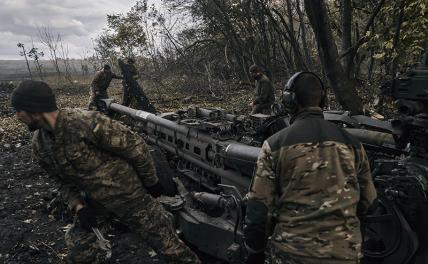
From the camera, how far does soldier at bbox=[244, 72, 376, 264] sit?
7.57 feet

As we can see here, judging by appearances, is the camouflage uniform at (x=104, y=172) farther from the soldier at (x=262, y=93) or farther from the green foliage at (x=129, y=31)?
the green foliage at (x=129, y=31)

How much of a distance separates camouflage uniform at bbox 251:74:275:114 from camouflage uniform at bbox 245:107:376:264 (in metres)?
7.52

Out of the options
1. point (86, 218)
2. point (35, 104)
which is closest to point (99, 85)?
point (86, 218)

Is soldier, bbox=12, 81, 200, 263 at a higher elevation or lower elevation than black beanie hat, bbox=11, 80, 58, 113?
lower

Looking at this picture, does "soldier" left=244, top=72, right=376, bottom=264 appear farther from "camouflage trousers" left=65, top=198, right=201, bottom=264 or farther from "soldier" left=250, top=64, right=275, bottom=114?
"soldier" left=250, top=64, right=275, bottom=114

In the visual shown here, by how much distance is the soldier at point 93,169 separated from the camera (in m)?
3.33

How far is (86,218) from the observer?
3.71 m

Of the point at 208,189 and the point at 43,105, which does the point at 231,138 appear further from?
the point at 43,105

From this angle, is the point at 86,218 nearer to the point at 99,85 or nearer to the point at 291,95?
the point at 291,95

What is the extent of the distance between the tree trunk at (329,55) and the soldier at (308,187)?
9.61 feet

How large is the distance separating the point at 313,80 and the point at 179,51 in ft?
58.7

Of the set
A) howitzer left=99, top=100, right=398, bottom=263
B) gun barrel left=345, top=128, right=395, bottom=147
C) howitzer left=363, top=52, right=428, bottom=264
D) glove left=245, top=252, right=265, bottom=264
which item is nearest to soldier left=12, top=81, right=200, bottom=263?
howitzer left=99, top=100, right=398, bottom=263

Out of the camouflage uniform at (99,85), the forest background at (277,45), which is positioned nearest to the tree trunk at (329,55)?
the forest background at (277,45)

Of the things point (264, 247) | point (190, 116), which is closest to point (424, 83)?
point (264, 247)
